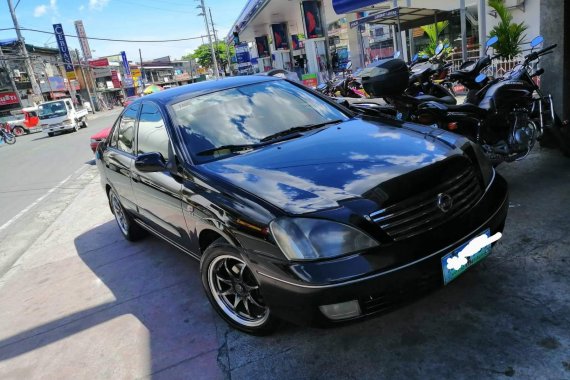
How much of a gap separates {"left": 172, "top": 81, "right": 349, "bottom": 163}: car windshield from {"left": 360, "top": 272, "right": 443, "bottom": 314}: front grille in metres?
1.47

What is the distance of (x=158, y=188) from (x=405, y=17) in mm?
11806

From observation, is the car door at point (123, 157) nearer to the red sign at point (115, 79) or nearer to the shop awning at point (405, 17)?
the shop awning at point (405, 17)

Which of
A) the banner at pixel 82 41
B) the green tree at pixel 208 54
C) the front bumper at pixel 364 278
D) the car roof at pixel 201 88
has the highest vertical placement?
the banner at pixel 82 41

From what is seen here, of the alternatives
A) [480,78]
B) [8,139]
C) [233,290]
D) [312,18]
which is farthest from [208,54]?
[233,290]

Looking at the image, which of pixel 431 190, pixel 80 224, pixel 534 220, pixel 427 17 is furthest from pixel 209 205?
pixel 427 17

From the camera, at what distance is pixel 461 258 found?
2.50 m

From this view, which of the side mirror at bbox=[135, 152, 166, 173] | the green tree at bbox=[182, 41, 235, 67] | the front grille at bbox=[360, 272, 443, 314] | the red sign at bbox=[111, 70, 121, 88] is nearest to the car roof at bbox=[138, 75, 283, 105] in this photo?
the side mirror at bbox=[135, 152, 166, 173]

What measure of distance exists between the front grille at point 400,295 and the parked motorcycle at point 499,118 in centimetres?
272

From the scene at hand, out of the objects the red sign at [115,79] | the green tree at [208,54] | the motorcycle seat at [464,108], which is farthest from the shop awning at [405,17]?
the green tree at [208,54]

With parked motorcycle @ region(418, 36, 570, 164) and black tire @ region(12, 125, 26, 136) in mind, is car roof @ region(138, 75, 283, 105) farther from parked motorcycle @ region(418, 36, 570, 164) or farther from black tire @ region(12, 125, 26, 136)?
black tire @ region(12, 125, 26, 136)

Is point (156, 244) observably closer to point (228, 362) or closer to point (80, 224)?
point (80, 224)

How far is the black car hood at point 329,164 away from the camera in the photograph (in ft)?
8.07

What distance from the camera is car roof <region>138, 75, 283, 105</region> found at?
12.1 ft

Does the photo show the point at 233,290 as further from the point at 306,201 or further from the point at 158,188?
the point at 158,188
